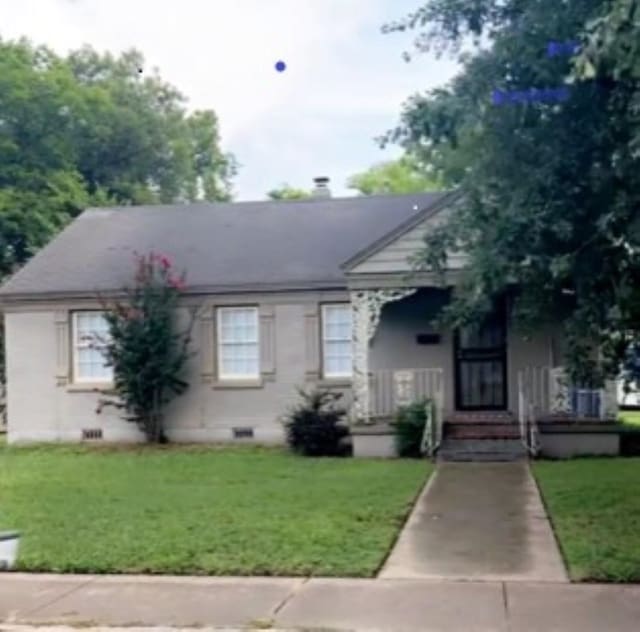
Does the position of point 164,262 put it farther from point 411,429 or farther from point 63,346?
point 411,429

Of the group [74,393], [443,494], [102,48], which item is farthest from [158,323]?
[102,48]

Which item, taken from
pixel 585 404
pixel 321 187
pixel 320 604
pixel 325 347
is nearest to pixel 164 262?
pixel 325 347

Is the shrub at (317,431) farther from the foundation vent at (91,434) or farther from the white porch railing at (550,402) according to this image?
the foundation vent at (91,434)

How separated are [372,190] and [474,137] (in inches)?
1658

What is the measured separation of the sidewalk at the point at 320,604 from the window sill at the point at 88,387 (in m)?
11.8

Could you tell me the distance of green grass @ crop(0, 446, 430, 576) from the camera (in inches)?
316

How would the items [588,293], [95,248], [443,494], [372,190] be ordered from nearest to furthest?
[588,293] < [443,494] < [95,248] < [372,190]

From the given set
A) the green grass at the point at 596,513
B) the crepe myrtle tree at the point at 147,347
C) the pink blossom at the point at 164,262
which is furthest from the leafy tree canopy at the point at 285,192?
the green grass at the point at 596,513

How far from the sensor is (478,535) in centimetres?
917

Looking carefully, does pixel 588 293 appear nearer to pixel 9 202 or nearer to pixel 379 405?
pixel 379 405

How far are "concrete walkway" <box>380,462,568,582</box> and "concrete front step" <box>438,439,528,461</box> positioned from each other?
6.62 feet

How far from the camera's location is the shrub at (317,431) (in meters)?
16.5

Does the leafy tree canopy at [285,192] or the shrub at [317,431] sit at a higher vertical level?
the leafy tree canopy at [285,192]

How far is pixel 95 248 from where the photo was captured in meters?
21.1
